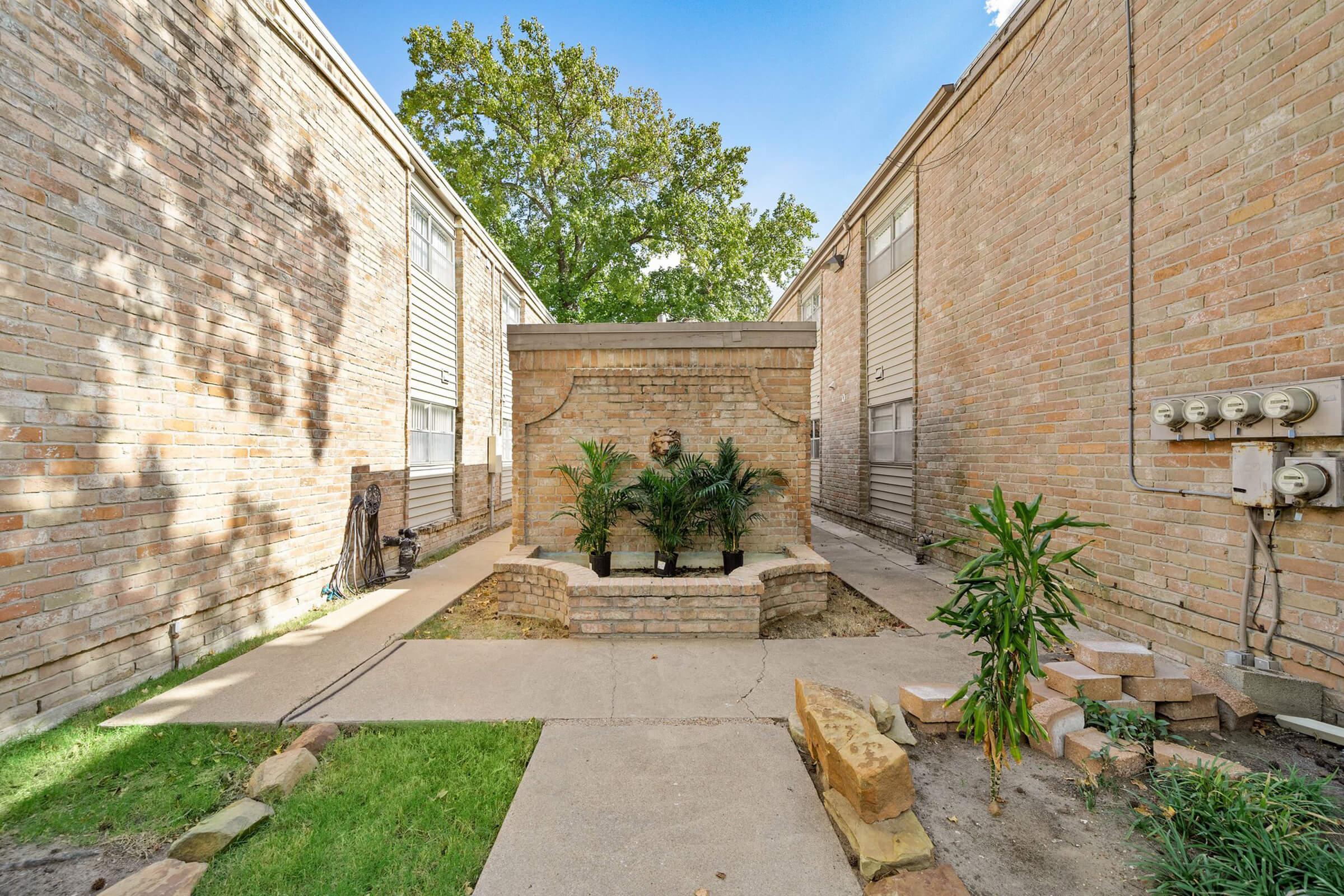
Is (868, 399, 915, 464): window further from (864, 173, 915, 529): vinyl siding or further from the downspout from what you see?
the downspout

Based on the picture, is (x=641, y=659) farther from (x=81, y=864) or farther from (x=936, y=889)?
(x=81, y=864)

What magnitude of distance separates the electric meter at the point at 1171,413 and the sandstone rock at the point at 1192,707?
1.68 meters

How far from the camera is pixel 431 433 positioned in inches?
309

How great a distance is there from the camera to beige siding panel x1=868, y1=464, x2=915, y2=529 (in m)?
7.56

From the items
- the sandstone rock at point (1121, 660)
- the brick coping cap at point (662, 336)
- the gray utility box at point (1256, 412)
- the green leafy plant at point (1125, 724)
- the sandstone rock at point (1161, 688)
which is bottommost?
the green leafy plant at point (1125, 724)

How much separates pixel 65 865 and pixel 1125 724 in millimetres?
4758

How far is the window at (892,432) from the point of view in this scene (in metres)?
7.60

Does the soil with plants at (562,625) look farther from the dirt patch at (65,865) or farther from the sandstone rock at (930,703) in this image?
the dirt patch at (65,865)

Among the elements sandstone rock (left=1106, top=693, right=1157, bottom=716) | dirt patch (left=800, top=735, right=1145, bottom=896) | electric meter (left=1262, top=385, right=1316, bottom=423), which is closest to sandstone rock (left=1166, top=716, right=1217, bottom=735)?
sandstone rock (left=1106, top=693, right=1157, bottom=716)

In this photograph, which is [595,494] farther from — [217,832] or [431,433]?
[431,433]

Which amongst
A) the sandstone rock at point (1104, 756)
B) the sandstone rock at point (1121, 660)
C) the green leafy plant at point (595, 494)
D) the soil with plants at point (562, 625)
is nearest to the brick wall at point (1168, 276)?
the sandstone rock at point (1121, 660)

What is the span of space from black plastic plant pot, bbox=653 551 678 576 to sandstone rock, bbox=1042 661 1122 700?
3.00 meters

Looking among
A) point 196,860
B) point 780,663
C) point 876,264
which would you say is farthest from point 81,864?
point 876,264

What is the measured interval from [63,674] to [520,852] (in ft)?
10.1
